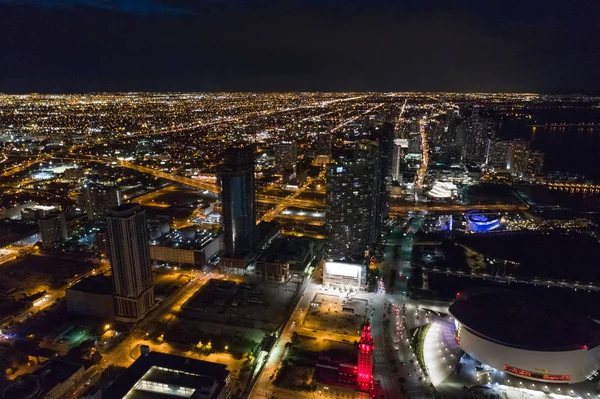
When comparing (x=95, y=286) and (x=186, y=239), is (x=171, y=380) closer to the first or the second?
(x=95, y=286)

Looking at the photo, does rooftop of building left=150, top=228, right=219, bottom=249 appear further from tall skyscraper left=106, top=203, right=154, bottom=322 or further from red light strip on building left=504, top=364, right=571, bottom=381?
red light strip on building left=504, top=364, right=571, bottom=381

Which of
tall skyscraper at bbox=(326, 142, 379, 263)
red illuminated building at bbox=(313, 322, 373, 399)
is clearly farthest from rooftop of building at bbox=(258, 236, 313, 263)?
red illuminated building at bbox=(313, 322, 373, 399)

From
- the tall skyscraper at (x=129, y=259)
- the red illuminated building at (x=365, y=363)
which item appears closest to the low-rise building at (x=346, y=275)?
the red illuminated building at (x=365, y=363)

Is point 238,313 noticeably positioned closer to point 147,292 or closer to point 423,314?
point 147,292

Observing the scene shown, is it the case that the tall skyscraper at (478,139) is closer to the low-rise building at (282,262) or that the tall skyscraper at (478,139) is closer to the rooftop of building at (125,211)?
the low-rise building at (282,262)

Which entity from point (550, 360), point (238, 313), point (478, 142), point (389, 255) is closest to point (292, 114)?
point (478, 142)
